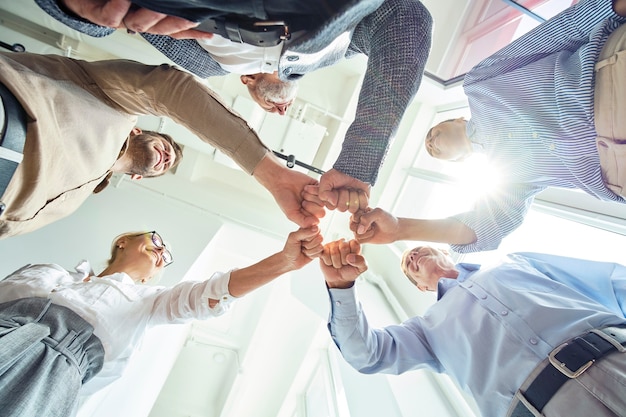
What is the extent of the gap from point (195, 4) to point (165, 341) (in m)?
2.08

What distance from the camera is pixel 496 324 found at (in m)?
0.98

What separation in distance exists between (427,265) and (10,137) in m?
1.73

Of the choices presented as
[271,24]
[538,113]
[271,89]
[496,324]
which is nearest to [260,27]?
[271,24]

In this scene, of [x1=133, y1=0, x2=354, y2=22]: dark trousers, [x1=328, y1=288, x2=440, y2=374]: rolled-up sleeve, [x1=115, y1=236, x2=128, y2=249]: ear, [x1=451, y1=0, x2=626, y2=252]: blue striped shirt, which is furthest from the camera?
[x1=115, y1=236, x2=128, y2=249]: ear

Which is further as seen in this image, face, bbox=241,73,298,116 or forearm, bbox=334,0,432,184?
face, bbox=241,73,298,116

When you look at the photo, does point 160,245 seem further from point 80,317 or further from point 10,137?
point 10,137

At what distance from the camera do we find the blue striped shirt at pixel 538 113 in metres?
0.72

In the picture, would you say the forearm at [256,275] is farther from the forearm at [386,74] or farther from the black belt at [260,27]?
the black belt at [260,27]

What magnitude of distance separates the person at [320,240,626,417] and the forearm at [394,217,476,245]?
17 centimetres

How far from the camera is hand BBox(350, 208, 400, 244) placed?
0.99 m

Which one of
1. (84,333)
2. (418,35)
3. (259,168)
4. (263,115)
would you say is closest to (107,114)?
(259,168)

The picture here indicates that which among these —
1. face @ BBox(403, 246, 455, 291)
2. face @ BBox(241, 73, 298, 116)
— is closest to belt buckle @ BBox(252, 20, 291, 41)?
face @ BBox(241, 73, 298, 116)

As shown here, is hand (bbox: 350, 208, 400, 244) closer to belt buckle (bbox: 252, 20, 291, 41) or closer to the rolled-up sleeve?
the rolled-up sleeve

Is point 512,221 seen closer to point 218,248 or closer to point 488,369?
point 488,369
